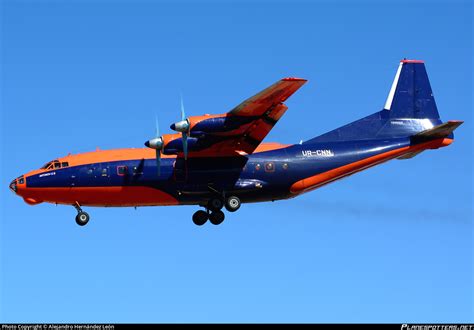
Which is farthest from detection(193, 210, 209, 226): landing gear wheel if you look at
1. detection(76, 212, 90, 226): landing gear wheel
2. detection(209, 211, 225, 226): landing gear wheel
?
detection(76, 212, 90, 226): landing gear wheel

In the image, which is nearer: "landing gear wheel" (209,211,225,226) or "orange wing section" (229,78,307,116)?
"orange wing section" (229,78,307,116)

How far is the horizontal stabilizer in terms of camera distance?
36.8 meters

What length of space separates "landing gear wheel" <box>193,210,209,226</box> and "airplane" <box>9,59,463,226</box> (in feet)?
0.13

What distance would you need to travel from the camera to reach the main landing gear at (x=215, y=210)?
118 feet

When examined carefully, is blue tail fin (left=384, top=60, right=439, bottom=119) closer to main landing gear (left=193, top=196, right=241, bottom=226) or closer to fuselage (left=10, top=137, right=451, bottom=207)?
fuselage (left=10, top=137, right=451, bottom=207)

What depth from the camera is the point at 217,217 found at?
36.6 metres

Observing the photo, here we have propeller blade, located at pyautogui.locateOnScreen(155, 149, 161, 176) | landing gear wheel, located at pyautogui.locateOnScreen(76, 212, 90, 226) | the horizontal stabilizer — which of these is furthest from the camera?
the horizontal stabilizer

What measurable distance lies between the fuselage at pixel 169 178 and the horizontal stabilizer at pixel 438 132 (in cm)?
408

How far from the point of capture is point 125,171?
35.4 meters

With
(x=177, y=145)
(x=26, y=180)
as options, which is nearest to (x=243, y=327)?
(x=177, y=145)

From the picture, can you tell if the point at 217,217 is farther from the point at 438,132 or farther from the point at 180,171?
the point at 438,132

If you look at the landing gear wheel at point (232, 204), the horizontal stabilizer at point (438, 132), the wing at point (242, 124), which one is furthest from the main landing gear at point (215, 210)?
the horizontal stabilizer at point (438, 132)

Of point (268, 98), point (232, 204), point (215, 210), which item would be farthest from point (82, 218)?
point (268, 98)

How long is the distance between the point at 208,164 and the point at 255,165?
73.9 inches
